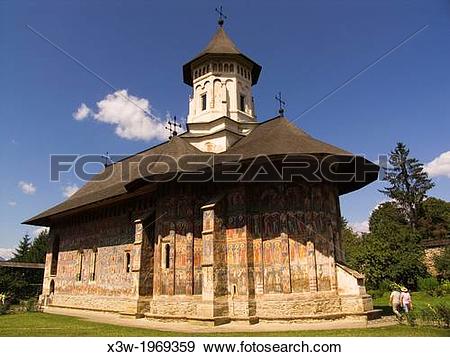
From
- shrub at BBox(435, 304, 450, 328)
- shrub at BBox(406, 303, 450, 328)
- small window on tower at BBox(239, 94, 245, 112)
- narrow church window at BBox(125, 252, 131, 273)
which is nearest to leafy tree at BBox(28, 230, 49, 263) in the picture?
narrow church window at BBox(125, 252, 131, 273)

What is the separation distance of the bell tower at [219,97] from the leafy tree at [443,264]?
17.7 m

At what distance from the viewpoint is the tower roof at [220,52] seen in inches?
925

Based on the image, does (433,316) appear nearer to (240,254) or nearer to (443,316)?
(443,316)

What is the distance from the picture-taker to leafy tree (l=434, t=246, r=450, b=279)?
91.0 feet

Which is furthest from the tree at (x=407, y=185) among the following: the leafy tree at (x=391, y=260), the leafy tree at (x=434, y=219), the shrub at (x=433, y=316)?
the shrub at (x=433, y=316)

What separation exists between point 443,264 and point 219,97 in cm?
2052

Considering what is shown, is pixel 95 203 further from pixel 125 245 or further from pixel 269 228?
pixel 269 228

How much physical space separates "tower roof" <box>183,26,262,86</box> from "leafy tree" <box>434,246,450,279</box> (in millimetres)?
18914

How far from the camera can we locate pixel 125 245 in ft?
65.2

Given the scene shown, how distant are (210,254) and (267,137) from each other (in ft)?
17.8

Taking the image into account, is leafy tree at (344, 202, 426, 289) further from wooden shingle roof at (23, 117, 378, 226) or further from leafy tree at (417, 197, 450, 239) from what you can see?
leafy tree at (417, 197, 450, 239)

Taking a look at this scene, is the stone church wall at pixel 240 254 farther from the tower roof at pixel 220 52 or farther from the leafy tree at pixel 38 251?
the leafy tree at pixel 38 251

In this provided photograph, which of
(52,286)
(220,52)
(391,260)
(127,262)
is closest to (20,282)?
(52,286)

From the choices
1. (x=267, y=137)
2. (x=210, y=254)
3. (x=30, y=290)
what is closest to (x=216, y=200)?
(x=210, y=254)
